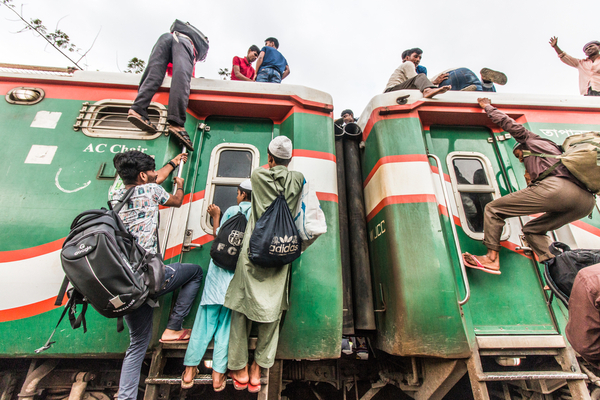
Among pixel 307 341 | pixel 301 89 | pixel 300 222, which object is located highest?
pixel 301 89

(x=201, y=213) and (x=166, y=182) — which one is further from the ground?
(x=166, y=182)

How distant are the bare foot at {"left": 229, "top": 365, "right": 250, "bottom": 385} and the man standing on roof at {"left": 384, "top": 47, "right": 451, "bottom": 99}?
2763mm

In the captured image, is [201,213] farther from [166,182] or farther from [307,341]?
[307,341]

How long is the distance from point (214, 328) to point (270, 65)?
3166 mm

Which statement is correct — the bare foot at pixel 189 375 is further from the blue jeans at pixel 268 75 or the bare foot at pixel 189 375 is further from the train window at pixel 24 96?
the blue jeans at pixel 268 75

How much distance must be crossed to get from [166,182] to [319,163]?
1.30 m

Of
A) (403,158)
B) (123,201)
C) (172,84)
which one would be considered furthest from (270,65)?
(123,201)

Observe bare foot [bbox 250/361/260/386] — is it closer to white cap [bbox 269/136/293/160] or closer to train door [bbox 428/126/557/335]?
white cap [bbox 269/136/293/160]

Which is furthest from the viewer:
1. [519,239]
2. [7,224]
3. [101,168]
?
[519,239]

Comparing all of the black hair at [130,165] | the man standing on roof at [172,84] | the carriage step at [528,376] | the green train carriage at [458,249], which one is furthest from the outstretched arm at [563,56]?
the black hair at [130,165]

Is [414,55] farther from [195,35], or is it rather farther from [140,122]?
[140,122]

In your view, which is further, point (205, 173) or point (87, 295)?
point (205, 173)

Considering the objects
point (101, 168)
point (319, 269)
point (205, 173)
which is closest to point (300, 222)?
point (319, 269)

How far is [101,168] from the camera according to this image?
2219 mm
